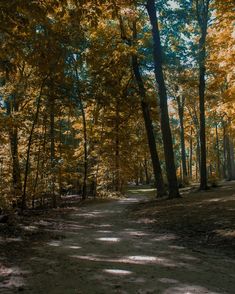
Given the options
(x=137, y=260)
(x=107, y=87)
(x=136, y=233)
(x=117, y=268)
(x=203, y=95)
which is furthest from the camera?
(x=203, y=95)

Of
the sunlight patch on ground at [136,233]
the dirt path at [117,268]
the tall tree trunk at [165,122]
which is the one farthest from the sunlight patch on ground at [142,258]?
the tall tree trunk at [165,122]

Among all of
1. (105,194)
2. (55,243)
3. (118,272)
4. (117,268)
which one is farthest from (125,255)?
(105,194)

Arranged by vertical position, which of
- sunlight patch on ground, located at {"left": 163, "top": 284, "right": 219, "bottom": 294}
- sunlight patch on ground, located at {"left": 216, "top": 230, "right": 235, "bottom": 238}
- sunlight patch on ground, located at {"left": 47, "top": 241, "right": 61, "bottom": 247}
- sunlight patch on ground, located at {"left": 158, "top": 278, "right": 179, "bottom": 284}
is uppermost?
sunlight patch on ground, located at {"left": 216, "top": 230, "right": 235, "bottom": 238}

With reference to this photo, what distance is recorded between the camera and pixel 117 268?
5871 mm

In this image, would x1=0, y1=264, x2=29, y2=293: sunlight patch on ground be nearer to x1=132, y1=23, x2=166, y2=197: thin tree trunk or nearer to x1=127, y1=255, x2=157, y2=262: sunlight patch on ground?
x1=127, y1=255, x2=157, y2=262: sunlight patch on ground

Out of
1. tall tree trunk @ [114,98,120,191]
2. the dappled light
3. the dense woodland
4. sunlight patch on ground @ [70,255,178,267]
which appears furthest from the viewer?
tall tree trunk @ [114,98,120,191]

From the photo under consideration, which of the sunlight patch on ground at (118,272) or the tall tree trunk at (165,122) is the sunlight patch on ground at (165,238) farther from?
the tall tree trunk at (165,122)

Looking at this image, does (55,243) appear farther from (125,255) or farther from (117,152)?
(117,152)

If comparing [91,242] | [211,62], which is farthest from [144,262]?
[211,62]

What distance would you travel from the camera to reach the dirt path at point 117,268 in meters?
4.94

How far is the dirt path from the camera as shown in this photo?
4.94 metres

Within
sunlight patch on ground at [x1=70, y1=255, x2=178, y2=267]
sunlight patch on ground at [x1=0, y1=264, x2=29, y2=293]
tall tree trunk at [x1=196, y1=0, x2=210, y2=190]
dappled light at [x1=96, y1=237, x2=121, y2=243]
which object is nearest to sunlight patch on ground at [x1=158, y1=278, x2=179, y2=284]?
sunlight patch on ground at [x1=70, y1=255, x2=178, y2=267]

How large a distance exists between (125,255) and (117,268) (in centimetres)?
93

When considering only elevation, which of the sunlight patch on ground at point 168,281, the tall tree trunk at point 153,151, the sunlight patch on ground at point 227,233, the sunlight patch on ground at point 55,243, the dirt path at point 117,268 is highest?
the tall tree trunk at point 153,151
